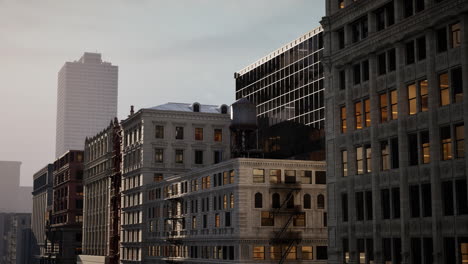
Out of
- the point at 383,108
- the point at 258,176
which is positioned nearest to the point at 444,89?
the point at 383,108

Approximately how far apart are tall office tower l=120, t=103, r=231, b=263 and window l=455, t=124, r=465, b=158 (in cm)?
7034

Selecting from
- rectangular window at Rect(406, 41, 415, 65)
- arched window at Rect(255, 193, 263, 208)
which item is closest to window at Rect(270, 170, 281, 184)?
arched window at Rect(255, 193, 263, 208)

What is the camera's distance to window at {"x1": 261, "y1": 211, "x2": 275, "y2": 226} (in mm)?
83750

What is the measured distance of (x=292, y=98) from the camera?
442 feet

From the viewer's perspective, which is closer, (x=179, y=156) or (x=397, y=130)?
(x=397, y=130)

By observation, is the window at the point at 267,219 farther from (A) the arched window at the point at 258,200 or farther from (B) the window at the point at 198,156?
(B) the window at the point at 198,156

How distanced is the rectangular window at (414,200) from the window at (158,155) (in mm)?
68755

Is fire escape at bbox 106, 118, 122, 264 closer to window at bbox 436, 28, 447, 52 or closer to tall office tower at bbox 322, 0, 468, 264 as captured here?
tall office tower at bbox 322, 0, 468, 264

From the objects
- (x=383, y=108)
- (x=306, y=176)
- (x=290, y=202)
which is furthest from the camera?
(x=306, y=176)

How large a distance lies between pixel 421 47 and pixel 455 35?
3451 millimetres

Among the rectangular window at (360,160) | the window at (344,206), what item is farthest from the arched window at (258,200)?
the rectangular window at (360,160)

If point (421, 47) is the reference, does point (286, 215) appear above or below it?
below

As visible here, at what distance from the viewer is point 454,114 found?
4897cm

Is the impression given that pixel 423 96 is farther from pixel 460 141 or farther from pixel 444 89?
pixel 460 141
